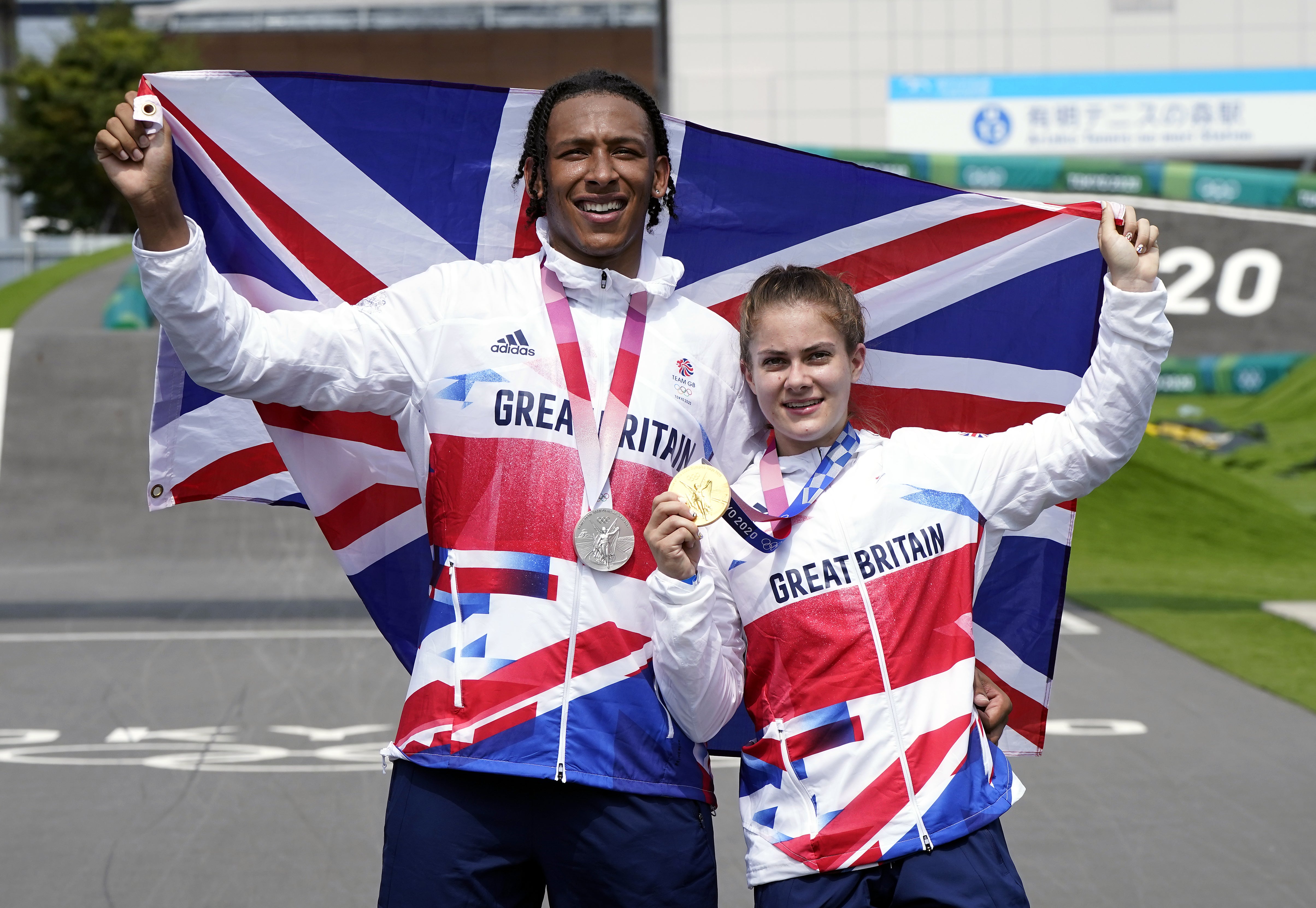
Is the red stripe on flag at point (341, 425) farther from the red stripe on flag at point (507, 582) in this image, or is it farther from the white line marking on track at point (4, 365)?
the white line marking on track at point (4, 365)

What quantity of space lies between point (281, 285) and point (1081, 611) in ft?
25.6

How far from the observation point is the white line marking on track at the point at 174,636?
828 centimetres

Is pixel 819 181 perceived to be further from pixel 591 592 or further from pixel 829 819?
pixel 829 819

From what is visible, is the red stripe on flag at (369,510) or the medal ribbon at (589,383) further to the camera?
the red stripe on flag at (369,510)

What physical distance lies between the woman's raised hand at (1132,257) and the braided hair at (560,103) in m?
0.84

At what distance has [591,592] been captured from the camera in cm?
234

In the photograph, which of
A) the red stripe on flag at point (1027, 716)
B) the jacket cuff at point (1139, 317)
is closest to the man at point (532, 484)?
the jacket cuff at point (1139, 317)

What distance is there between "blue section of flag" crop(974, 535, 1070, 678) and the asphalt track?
63.5 inches

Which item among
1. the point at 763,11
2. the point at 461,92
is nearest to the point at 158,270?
the point at 461,92

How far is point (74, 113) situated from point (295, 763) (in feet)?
122

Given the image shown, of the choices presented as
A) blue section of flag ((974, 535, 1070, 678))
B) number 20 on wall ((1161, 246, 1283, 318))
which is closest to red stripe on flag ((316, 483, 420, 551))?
blue section of flag ((974, 535, 1070, 678))

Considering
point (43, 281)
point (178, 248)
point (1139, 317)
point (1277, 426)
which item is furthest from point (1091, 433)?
point (43, 281)

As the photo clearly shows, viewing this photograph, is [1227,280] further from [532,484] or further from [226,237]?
[532,484]

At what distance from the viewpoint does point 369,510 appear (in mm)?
2943
